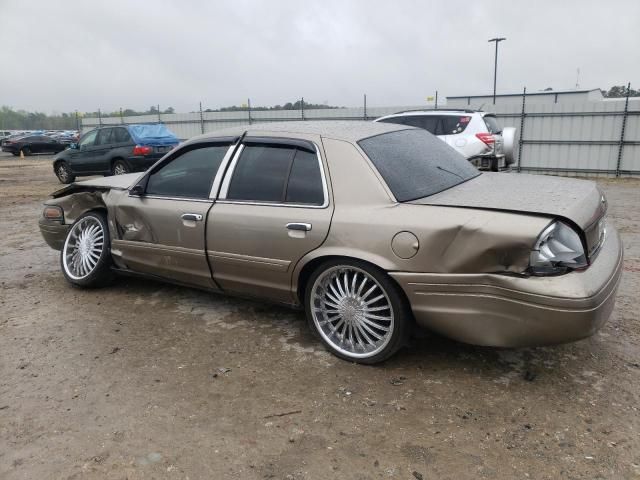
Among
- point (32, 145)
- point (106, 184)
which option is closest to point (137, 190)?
point (106, 184)

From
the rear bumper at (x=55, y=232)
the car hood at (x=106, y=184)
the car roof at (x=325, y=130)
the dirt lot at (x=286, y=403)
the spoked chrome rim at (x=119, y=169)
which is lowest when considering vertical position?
the dirt lot at (x=286, y=403)

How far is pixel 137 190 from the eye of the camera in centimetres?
420

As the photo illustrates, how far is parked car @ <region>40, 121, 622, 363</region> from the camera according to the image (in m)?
2.62

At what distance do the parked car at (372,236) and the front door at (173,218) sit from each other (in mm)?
12

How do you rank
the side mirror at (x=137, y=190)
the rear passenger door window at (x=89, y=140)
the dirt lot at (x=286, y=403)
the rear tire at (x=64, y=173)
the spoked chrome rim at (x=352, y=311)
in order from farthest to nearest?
the rear tire at (x=64, y=173) < the rear passenger door window at (x=89, y=140) < the side mirror at (x=137, y=190) < the spoked chrome rim at (x=352, y=311) < the dirt lot at (x=286, y=403)

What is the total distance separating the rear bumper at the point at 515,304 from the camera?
99.4 inches

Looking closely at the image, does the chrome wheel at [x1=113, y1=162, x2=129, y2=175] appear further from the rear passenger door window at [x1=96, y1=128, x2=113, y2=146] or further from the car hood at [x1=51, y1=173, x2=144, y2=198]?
the car hood at [x1=51, y1=173, x2=144, y2=198]

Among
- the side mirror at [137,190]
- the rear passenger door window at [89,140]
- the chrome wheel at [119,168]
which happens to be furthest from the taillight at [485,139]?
the rear passenger door window at [89,140]

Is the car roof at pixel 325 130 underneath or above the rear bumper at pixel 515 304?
above

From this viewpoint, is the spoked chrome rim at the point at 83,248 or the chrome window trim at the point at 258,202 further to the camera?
the spoked chrome rim at the point at 83,248

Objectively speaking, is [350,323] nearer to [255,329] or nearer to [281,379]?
[281,379]

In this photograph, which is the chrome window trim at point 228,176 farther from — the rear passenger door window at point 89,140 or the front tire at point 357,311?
the rear passenger door window at point 89,140

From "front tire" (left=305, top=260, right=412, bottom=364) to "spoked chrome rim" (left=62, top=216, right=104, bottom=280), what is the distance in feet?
7.63

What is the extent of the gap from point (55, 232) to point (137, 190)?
4.35 feet
